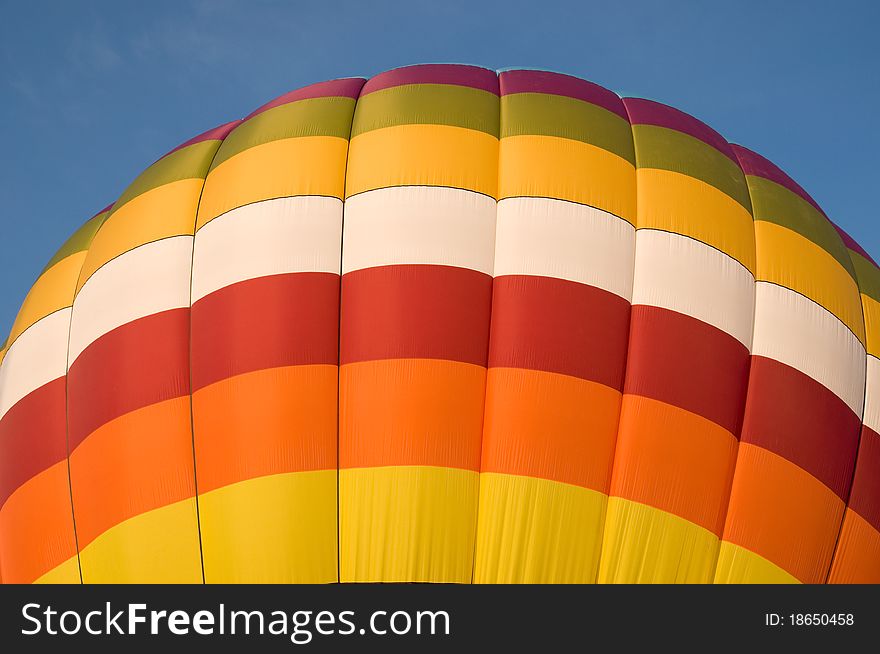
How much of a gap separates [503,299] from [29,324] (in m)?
2.78

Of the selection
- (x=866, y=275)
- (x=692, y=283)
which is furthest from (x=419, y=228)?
(x=866, y=275)

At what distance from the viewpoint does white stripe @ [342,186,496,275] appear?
4852mm

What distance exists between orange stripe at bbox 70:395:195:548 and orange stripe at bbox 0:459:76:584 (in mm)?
129

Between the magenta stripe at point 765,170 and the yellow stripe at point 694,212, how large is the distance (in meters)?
0.60

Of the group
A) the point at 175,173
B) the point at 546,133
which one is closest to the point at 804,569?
the point at 546,133

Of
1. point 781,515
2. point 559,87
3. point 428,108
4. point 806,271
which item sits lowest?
point 781,515

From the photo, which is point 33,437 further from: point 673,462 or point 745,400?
point 745,400

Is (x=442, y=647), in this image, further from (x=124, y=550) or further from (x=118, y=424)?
(x=118, y=424)

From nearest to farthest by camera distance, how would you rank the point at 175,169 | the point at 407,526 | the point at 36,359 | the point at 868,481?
the point at 407,526
the point at 868,481
the point at 36,359
the point at 175,169

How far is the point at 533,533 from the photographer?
4457 millimetres

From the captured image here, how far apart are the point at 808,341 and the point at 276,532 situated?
2728 mm

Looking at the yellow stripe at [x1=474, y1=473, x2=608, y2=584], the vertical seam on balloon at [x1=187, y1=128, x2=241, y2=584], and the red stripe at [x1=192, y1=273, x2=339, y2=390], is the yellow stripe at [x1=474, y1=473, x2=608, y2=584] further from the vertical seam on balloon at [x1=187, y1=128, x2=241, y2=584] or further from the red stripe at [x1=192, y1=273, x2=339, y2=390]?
the vertical seam on balloon at [x1=187, y1=128, x2=241, y2=584]

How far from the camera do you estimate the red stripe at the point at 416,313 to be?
4691mm

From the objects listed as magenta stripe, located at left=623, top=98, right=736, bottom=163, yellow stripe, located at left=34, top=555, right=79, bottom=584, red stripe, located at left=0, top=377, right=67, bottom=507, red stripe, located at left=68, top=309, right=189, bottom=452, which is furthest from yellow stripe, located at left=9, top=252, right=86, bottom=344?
magenta stripe, located at left=623, top=98, right=736, bottom=163
